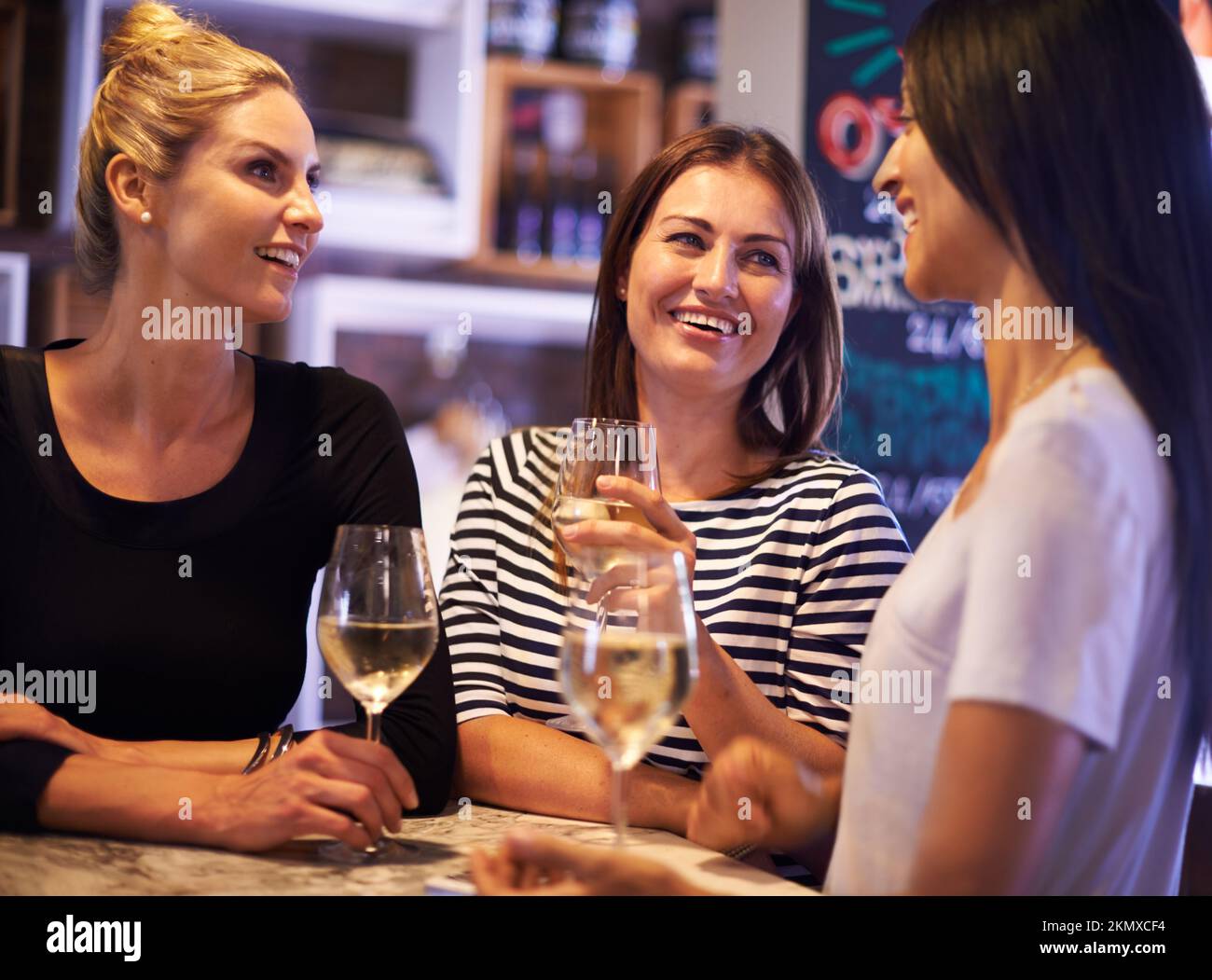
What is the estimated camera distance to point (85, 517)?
1.46 meters

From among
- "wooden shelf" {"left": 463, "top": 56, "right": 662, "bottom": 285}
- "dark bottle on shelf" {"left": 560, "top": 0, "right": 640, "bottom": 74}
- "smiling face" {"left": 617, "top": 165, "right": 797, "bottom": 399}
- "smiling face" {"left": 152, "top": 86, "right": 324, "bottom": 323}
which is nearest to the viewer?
"smiling face" {"left": 152, "top": 86, "right": 324, "bottom": 323}

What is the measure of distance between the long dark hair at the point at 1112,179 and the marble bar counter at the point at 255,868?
41 cm

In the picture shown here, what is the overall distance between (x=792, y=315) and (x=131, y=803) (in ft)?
3.68

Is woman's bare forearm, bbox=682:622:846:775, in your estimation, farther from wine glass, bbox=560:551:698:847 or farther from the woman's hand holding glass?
wine glass, bbox=560:551:698:847

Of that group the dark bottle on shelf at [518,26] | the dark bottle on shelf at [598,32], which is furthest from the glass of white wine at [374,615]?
the dark bottle on shelf at [598,32]

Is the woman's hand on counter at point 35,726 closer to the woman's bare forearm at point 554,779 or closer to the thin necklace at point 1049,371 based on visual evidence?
the woman's bare forearm at point 554,779

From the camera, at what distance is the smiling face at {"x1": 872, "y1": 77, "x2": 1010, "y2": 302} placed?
0.99 m

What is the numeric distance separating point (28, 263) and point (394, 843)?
232 cm

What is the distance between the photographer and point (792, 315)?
→ 185 centimetres

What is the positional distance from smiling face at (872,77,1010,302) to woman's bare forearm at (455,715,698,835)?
61 centimetres

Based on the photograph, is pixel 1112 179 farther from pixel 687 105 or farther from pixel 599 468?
pixel 687 105

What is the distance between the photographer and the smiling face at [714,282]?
5.59 ft

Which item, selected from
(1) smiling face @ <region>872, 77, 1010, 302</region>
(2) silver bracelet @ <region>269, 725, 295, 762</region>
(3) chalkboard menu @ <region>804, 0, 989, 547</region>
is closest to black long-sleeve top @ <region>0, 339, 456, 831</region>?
(2) silver bracelet @ <region>269, 725, 295, 762</region>
